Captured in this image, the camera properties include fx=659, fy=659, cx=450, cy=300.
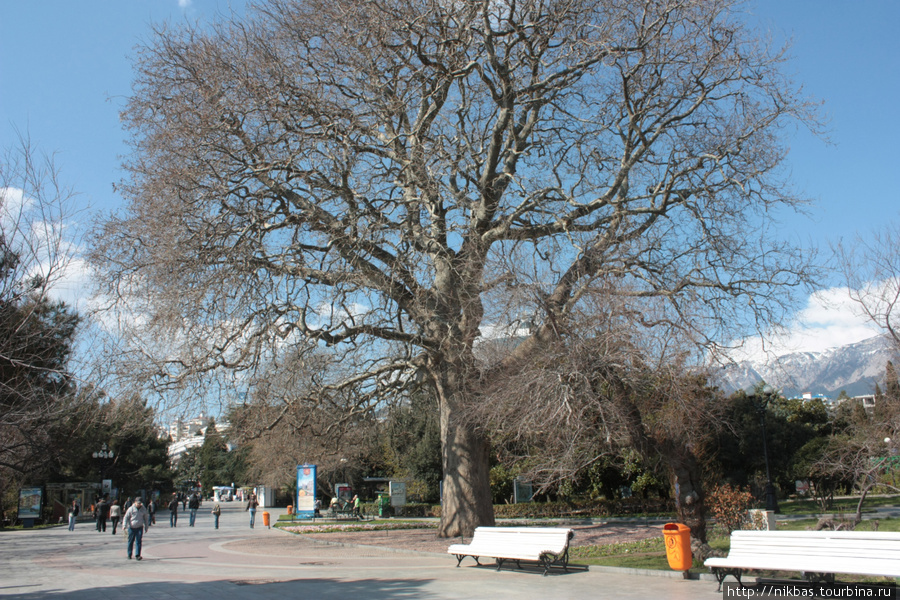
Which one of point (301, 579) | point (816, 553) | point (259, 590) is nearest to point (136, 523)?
point (301, 579)

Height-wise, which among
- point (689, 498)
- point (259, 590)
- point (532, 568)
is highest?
point (689, 498)

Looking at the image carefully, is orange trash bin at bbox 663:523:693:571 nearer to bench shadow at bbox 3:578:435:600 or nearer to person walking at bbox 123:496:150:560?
bench shadow at bbox 3:578:435:600

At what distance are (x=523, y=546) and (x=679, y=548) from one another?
2.99m

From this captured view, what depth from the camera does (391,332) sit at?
58.4 feet

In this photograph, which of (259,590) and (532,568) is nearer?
(259,590)

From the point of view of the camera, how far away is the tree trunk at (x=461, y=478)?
18312mm

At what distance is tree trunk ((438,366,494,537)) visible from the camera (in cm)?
1831

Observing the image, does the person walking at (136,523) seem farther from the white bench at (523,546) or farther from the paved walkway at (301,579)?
the white bench at (523,546)

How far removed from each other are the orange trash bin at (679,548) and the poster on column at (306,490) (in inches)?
900

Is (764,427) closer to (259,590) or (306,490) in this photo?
(259,590)

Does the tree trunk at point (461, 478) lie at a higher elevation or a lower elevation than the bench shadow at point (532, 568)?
higher

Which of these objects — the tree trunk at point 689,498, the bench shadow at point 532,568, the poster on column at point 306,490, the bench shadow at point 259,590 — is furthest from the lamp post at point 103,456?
the tree trunk at point 689,498

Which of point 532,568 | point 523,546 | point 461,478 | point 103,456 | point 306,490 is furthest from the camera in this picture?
point 103,456

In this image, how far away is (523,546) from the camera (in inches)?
487
